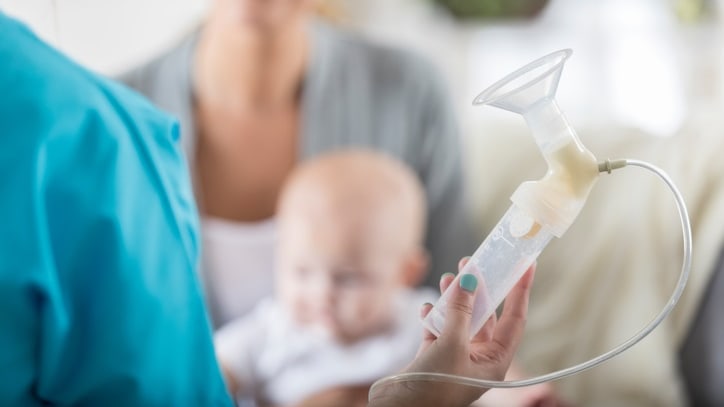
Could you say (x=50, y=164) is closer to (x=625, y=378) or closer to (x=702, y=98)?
(x=625, y=378)

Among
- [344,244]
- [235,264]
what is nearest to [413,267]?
[344,244]

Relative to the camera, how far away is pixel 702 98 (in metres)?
2.33

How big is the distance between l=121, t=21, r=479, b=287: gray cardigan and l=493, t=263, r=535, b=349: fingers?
77 cm

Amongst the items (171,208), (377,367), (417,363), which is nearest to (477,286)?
(417,363)

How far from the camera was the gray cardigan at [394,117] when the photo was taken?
1347mm

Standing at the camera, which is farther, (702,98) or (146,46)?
(702,98)

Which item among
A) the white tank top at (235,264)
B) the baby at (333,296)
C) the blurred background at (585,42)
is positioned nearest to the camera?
the baby at (333,296)

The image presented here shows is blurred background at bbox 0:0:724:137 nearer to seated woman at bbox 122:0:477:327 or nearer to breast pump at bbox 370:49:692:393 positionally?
seated woman at bbox 122:0:477:327

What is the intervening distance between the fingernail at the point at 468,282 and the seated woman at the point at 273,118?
71 centimetres

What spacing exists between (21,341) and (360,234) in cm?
70

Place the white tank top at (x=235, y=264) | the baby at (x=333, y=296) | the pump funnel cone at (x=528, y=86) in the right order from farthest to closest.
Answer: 1. the white tank top at (x=235, y=264)
2. the baby at (x=333, y=296)
3. the pump funnel cone at (x=528, y=86)

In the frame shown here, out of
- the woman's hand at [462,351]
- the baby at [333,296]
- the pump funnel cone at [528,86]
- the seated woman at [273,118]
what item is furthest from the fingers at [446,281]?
the seated woman at [273,118]

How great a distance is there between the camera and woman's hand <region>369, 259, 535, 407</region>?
0.51 metres

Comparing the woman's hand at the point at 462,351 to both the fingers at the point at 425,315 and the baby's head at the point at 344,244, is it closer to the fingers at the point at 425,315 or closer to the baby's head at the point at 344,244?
the fingers at the point at 425,315
